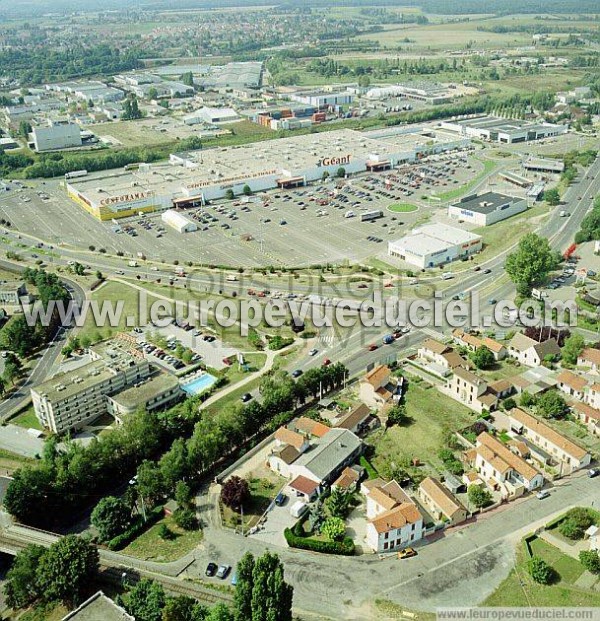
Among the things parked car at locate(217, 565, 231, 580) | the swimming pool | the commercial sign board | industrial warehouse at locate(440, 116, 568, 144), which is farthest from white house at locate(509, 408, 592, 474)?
industrial warehouse at locate(440, 116, 568, 144)

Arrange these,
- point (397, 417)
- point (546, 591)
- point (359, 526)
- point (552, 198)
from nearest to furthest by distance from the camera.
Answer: point (546, 591)
point (359, 526)
point (397, 417)
point (552, 198)

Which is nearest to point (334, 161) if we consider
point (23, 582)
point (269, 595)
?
point (23, 582)

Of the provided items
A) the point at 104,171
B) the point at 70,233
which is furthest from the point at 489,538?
the point at 104,171

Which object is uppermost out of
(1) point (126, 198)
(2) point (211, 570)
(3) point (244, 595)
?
(1) point (126, 198)

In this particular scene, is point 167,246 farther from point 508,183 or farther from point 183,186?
point 508,183

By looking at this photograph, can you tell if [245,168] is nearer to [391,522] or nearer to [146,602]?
[391,522]

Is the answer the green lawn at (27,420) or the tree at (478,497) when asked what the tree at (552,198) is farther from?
the green lawn at (27,420)

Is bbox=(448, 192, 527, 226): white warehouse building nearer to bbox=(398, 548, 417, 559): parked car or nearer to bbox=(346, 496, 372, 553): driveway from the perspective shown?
bbox=(346, 496, 372, 553): driveway
